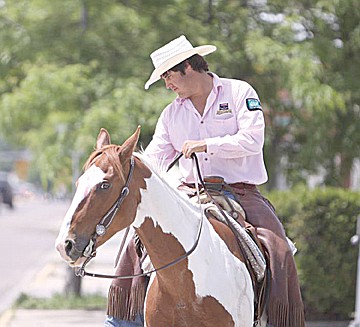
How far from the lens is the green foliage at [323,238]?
11.5 metres

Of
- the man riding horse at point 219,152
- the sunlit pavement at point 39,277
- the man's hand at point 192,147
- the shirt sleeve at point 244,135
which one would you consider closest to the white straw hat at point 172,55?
the man riding horse at point 219,152

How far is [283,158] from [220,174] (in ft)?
26.9

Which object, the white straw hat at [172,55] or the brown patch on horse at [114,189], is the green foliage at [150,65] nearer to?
the white straw hat at [172,55]

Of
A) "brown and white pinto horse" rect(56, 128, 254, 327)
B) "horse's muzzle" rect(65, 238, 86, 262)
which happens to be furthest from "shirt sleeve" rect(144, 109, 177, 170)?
"horse's muzzle" rect(65, 238, 86, 262)

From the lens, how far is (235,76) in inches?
525

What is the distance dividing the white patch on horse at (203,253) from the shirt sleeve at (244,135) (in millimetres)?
373

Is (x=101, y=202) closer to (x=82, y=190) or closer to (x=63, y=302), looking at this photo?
(x=82, y=190)

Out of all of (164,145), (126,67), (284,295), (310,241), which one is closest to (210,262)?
(284,295)

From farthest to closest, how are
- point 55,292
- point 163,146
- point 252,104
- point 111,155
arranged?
point 55,292
point 163,146
point 252,104
point 111,155

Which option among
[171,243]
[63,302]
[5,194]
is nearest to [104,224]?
[171,243]

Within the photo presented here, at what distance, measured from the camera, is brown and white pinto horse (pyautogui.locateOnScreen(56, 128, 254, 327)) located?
522 cm

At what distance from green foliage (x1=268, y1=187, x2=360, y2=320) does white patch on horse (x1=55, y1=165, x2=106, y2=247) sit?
656cm

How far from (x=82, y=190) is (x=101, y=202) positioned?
118 mm

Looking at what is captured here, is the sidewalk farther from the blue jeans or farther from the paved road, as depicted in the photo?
the blue jeans
